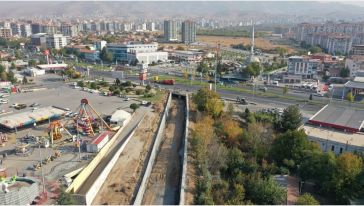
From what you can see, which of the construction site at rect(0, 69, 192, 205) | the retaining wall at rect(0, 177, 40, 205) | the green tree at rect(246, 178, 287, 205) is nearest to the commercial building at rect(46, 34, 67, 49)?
the construction site at rect(0, 69, 192, 205)

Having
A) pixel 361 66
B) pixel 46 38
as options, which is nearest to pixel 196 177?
pixel 361 66

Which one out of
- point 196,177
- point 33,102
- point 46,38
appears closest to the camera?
point 196,177

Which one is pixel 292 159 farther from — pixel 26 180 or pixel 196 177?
pixel 26 180

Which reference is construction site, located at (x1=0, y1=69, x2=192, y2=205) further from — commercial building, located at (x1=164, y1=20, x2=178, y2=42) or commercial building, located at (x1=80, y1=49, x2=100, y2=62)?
commercial building, located at (x1=164, y1=20, x2=178, y2=42)

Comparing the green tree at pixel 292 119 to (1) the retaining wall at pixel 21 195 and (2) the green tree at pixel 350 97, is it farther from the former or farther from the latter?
(1) the retaining wall at pixel 21 195

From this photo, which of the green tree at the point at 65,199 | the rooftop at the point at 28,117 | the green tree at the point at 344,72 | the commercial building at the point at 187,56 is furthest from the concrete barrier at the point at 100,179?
the commercial building at the point at 187,56

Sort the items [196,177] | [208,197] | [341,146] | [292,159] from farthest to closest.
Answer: [341,146]
[292,159]
[196,177]
[208,197]
